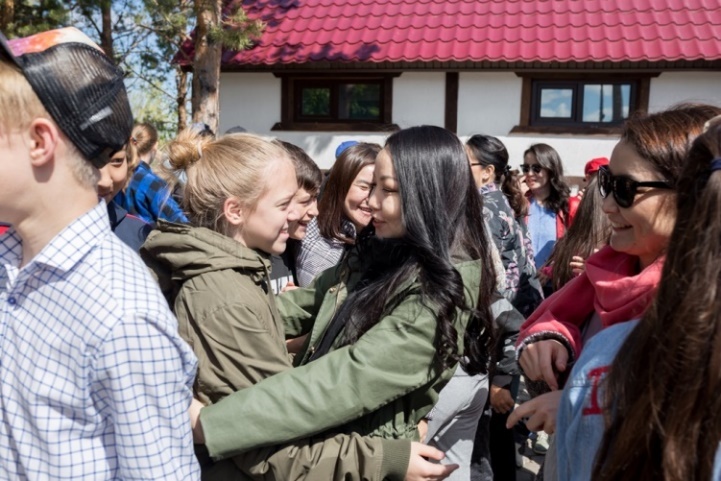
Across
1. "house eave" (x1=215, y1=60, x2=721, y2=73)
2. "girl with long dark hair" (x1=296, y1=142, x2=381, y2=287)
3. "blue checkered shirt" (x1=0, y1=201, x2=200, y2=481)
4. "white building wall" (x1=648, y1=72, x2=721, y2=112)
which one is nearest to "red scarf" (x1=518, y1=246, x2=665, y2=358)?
"blue checkered shirt" (x1=0, y1=201, x2=200, y2=481)

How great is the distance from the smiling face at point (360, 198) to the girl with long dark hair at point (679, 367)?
2.46 meters

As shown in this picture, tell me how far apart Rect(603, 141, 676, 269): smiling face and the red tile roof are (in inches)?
335

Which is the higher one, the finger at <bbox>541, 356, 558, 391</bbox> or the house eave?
the house eave

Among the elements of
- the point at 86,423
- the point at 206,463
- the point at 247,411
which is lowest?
the point at 206,463

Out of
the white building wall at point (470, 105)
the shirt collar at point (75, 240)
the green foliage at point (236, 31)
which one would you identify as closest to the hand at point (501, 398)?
the shirt collar at point (75, 240)

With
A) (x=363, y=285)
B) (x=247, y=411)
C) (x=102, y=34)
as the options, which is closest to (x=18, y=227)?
(x=247, y=411)

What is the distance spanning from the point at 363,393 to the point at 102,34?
1153cm

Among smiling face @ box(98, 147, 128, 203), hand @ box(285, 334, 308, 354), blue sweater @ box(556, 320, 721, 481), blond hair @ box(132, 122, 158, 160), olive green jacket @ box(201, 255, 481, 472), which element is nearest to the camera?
blue sweater @ box(556, 320, 721, 481)

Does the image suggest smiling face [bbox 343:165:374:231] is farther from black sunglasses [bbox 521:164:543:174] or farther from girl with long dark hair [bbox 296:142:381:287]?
black sunglasses [bbox 521:164:543:174]

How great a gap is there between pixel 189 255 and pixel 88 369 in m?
0.57

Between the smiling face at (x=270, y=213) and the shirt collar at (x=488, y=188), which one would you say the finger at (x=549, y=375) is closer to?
the smiling face at (x=270, y=213)

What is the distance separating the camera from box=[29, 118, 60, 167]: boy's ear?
3.74ft

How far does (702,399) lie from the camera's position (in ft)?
3.05

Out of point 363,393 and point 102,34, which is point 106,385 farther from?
point 102,34
